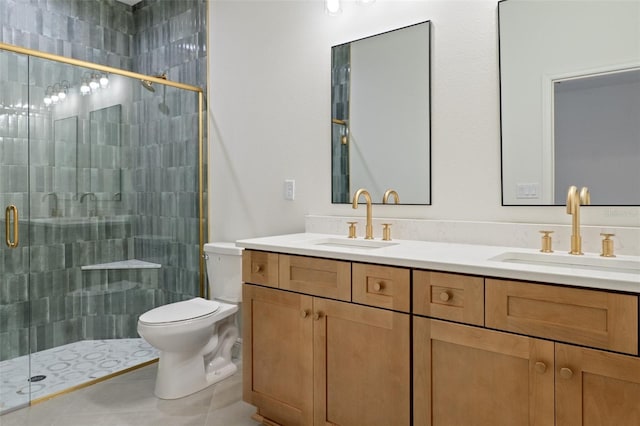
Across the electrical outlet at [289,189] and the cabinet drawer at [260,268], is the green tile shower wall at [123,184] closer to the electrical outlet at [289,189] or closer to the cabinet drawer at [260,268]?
the electrical outlet at [289,189]

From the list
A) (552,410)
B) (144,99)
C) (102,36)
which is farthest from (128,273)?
(552,410)

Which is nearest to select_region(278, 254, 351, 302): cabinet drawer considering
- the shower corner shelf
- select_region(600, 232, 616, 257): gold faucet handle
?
select_region(600, 232, 616, 257): gold faucet handle

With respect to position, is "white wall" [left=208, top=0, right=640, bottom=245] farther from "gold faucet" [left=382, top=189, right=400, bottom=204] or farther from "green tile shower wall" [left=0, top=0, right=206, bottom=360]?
"green tile shower wall" [left=0, top=0, right=206, bottom=360]

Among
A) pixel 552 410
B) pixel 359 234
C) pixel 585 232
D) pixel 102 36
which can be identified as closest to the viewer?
pixel 552 410

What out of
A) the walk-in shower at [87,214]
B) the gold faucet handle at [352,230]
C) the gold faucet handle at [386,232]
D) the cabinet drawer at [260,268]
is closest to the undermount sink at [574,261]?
the gold faucet handle at [386,232]

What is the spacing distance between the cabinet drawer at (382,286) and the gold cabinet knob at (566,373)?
474 mm

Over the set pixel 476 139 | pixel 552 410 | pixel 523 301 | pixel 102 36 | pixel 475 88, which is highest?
pixel 102 36

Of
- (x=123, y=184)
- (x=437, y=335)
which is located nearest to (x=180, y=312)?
(x=123, y=184)

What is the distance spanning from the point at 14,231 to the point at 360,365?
1.92 m

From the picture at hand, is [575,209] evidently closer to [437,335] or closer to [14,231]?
[437,335]

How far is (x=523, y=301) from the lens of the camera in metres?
1.23

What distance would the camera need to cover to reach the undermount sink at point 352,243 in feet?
6.39

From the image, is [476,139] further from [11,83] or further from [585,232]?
[11,83]

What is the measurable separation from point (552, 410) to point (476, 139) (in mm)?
1080
